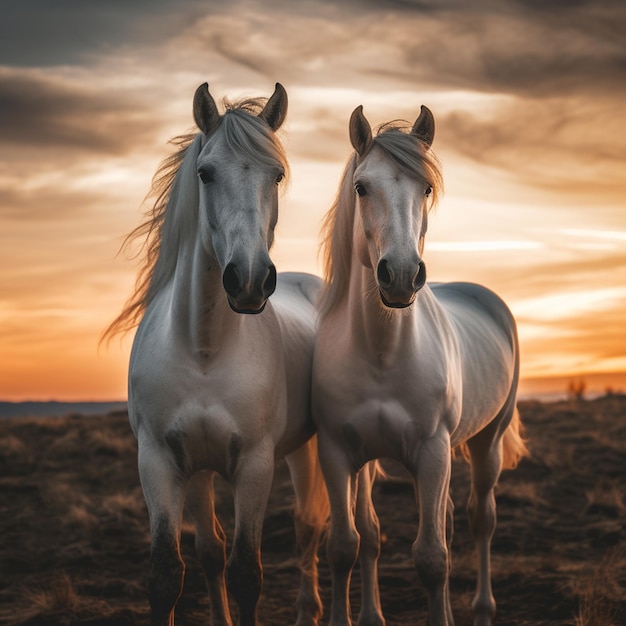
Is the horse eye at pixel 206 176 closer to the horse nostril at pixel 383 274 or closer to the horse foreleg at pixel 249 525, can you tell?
the horse nostril at pixel 383 274

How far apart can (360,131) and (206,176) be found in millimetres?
971

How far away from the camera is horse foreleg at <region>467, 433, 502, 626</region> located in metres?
5.72

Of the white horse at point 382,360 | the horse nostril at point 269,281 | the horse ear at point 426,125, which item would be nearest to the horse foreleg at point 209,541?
the white horse at point 382,360

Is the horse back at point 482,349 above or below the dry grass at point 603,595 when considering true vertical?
above

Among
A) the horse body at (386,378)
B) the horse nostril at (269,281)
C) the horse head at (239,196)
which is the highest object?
the horse head at (239,196)

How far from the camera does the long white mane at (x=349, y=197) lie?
416 centimetres

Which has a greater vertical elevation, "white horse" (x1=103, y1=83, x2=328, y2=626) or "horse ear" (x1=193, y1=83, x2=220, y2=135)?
"horse ear" (x1=193, y1=83, x2=220, y2=135)

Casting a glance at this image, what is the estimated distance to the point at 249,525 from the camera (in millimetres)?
4047

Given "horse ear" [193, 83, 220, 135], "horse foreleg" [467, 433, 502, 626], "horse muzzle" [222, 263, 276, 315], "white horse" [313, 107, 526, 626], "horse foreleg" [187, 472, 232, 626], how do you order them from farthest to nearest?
"horse foreleg" [467, 433, 502, 626], "horse foreleg" [187, 472, 232, 626], "white horse" [313, 107, 526, 626], "horse ear" [193, 83, 220, 135], "horse muzzle" [222, 263, 276, 315]

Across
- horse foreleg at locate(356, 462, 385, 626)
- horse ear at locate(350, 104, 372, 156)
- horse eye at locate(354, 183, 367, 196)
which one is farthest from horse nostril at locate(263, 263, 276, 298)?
horse foreleg at locate(356, 462, 385, 626)

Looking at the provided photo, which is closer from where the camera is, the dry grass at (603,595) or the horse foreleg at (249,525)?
the horse foreleg at (249,525)

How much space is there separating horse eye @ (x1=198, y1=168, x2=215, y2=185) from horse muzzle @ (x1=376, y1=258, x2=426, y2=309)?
0.84 metres

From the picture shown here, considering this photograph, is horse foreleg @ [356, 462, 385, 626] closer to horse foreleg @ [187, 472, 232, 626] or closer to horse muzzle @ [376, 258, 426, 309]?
horse foreleg @ [187, 472, 232, 626]

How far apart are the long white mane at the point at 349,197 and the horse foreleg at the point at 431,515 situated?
3.31ft
